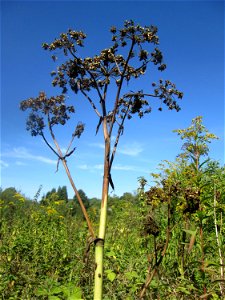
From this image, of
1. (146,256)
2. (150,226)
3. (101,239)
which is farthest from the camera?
(146,256)

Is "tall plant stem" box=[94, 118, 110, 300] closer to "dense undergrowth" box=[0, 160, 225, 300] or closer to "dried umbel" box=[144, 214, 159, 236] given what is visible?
"dense undergrowth" box=[0, 160, 225, 300]

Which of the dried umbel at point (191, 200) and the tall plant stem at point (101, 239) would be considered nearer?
the tall plant stem at point (101, 239)

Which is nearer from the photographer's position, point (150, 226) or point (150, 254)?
point (150, 226)

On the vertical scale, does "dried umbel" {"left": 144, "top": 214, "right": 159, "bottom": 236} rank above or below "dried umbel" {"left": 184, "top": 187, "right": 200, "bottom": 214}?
below

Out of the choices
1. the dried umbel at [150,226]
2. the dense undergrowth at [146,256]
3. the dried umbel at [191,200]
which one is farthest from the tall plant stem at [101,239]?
the dried umbel at [191,200]

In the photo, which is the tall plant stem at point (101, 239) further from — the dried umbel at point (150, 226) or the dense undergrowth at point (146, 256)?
the dried umbel at point (150, 226)

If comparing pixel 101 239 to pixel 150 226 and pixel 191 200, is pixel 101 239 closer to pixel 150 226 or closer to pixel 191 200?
pixel 150 226

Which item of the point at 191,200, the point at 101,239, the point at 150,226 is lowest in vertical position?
the point at 101,239

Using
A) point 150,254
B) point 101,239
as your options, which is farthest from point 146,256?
point 101,239

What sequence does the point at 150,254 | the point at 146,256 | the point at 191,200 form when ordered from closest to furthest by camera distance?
the point at 191,200 → the point at 150,254 → the point at 146,256

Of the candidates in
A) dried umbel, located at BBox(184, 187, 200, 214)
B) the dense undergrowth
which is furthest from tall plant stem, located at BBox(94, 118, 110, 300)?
dried umbel, located at BBox(184, 187, 200, 214)

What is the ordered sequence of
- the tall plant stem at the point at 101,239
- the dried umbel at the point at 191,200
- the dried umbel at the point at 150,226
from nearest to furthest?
the tall plant stem at the point at 101,239 < the dried umbel at the point at 150,226 < the dried umbel at the point at 191,200

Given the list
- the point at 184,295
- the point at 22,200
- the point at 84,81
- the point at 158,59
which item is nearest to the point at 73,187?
the point at 84,81

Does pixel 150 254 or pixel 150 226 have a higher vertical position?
pixel 150 226
